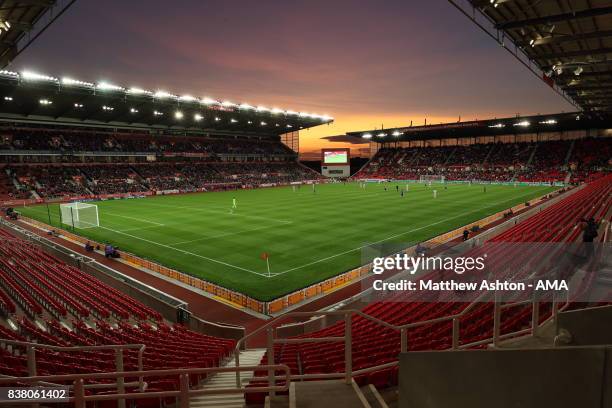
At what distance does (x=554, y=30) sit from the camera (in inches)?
534

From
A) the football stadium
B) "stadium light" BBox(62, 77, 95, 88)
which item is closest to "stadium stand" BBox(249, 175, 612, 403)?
the football stadium

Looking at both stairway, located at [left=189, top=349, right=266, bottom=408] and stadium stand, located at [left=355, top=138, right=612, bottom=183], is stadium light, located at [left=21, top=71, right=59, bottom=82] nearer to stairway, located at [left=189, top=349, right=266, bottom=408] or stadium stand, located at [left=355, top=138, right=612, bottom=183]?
stairway, located at [left=189, top=349, right=266, bottom=408]

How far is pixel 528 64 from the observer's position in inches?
629

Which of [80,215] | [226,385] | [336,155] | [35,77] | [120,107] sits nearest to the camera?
[226,385]

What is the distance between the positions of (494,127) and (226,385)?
91.7 m

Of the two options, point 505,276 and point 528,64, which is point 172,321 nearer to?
point 505,276

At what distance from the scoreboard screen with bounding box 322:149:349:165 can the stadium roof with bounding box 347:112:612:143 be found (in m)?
6.00

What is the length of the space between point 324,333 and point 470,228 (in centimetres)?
2136

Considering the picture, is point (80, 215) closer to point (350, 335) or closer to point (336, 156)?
point (350, 335)

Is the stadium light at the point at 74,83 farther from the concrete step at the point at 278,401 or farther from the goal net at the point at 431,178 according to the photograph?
the goal net at the point at 431,178

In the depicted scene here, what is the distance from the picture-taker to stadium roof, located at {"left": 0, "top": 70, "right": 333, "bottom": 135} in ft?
172

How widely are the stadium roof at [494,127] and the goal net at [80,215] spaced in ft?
233

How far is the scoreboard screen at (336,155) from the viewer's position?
342ft

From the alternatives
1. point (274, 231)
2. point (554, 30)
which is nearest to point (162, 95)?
point (274, 231)
